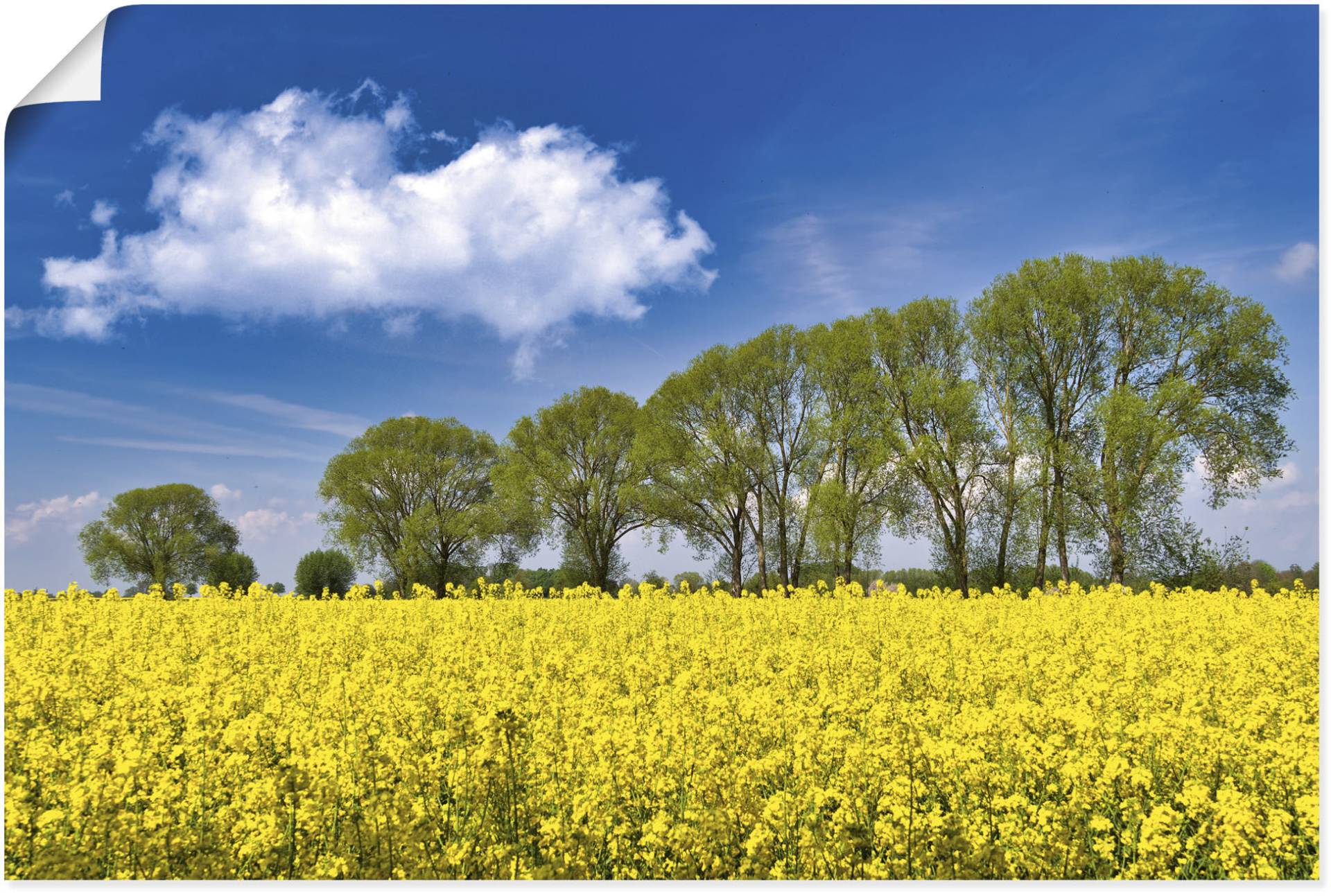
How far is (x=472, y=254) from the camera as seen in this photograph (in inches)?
179

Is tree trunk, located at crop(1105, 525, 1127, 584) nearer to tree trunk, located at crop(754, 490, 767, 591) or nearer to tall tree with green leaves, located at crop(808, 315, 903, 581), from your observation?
tall tree with green leaves, located at crop(808, 315, 903, 581)

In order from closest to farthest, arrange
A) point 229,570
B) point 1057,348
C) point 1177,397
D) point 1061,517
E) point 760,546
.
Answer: point 1177,397 < point 1061,517 < point 1057,348 < point 760,546 < point 229,570

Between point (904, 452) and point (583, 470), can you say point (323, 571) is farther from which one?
point (904, 452)

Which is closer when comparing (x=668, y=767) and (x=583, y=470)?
(x=668, y=767)

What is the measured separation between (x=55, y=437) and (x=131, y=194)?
4.87ft

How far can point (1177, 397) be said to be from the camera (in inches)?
472

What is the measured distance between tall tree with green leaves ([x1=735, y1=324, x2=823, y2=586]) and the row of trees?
0.06m

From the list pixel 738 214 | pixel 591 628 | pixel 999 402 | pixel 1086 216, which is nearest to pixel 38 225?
pixel 738 214

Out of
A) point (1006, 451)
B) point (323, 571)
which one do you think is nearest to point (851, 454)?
point (1006, 451)

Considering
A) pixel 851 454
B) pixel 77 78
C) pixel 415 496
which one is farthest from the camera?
pixel 415 496

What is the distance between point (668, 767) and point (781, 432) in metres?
18.1

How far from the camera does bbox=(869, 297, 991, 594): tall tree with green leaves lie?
16359 mm

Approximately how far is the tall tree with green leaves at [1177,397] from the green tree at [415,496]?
19249 millimetres

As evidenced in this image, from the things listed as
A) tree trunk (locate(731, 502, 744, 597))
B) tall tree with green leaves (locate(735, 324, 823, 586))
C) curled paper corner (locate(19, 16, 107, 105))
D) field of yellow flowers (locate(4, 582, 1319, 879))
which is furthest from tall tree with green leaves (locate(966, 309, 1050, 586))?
curled paper corner (locate(19, 16, 107, 105))
